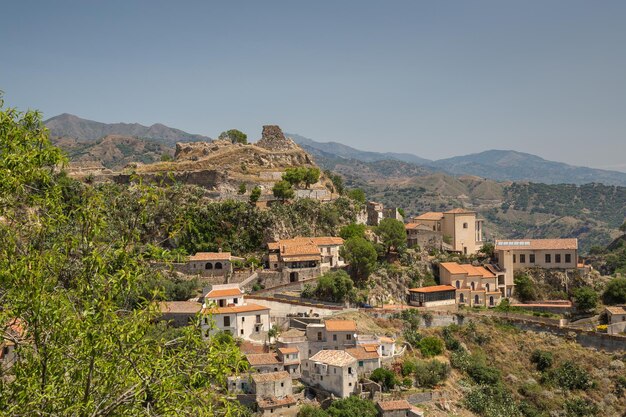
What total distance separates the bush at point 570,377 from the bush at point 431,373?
907cm

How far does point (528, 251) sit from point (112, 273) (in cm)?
5183

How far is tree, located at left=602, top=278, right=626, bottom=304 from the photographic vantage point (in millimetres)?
50844

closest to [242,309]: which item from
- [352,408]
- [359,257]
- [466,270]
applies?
[352,408]

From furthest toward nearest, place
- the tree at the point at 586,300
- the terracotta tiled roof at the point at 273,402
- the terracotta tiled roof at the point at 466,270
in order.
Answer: the terracotta tiled roof at the point at 466,270 → the tree at the point at 586,300 → the terracotta tiled roof at the point at 273,402

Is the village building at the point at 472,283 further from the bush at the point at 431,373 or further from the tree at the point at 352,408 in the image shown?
the tree at the point at 352,408

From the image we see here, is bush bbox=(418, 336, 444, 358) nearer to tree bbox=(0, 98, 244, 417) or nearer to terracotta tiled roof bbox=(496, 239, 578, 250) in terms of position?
terracotta tiled roof bbox=(496, 239, 578, 250)

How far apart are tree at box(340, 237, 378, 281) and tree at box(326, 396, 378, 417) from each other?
15747 millimetres

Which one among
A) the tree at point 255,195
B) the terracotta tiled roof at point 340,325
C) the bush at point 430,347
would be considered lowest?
the bush at point 430,347

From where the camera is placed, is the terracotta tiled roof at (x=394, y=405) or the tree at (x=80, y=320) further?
the terracotta tiled roof at (x=394, y=405)

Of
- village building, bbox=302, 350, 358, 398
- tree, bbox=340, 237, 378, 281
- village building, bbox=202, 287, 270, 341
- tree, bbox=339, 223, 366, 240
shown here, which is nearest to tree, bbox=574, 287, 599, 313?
tree, bbox=340, 237, 378, 281

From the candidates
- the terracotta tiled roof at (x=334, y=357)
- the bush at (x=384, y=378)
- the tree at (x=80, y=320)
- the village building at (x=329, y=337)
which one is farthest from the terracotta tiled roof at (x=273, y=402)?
the tree at (x=80, y=320)

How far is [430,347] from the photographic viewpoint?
41094 millimetres

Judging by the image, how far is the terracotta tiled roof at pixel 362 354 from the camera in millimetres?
35812

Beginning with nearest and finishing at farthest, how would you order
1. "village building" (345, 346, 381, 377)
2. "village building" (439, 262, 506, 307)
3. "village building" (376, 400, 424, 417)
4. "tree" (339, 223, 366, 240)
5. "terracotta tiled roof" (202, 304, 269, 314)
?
"village building" (376, 400, 424, 417), "village building" (345, 346, 381, 377), "terracotta tiled roof" (202, 304, 269, 314), "village building" (439, 262, 506, 307), "tree" (339, 223, 366, 240)
